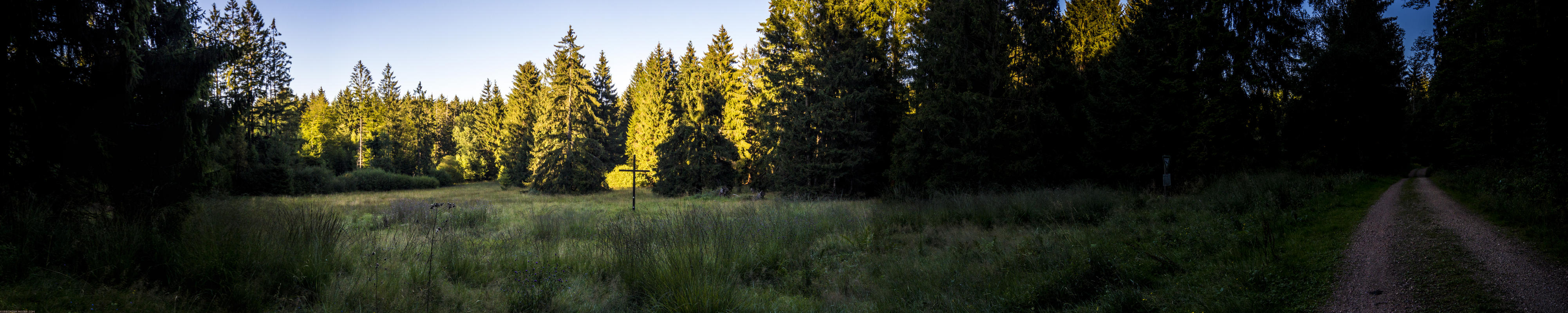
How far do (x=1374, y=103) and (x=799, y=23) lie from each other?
66.6 ft

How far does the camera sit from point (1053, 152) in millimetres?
17844

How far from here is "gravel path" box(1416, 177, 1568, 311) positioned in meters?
3.95

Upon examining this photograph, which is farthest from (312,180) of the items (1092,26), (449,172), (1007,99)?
(1092,26)

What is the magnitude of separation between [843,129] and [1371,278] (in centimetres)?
1591

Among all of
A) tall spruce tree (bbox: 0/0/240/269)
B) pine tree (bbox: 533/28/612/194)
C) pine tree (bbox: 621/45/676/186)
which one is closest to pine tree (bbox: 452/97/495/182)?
pine tree (bbox: 621/45/676/186)

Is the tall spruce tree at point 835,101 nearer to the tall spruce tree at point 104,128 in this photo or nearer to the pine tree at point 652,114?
the pine tree at point 652,114

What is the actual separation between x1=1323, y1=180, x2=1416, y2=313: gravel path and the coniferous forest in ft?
1.47

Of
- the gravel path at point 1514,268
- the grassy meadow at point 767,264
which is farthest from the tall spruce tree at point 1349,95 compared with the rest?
the gravel path at point 1514,268

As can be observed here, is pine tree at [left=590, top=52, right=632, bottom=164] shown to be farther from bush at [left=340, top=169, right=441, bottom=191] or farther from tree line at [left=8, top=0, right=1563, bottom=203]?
bush at [left=340, top=169, right=441, bottom=191]

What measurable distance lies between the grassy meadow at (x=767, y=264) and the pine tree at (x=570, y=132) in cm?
2301

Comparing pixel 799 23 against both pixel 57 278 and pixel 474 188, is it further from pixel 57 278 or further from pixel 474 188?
pixel 474 188

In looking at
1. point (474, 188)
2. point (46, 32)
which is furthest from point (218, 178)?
point (474, 188)

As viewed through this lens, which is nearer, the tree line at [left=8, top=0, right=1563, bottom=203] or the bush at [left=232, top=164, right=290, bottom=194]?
the tree line at [left=8, top=0, right=1563, bottom=203]

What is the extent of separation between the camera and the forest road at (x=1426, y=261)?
4098 millimetres
